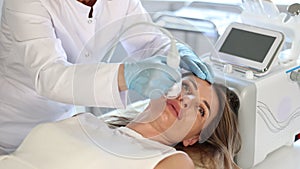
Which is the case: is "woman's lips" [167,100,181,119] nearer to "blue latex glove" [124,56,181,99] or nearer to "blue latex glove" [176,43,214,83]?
"blue latex glove" [176,43,214,83]

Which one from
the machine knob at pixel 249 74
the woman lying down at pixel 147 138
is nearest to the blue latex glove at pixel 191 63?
the woman lying down at pixel 147 138

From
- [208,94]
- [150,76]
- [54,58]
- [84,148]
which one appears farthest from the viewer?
[208,94]

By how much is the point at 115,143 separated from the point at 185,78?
0.93 ft

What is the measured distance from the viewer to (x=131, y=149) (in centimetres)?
142

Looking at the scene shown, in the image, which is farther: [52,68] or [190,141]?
[190,141]

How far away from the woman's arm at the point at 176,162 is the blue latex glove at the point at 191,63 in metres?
0.24

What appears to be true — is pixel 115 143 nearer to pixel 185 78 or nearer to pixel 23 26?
pixel 185 78

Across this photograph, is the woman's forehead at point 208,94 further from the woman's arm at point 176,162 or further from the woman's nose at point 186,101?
the woman's arm at point 176,162

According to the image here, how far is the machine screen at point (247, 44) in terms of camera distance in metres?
1.54

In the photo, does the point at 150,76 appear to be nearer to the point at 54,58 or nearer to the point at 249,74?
the point at 54,58

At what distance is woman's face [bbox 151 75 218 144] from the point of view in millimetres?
1473

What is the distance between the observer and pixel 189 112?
149 centimetres

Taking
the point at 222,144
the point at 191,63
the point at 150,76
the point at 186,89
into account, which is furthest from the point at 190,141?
the point at 150,76

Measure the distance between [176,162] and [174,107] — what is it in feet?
0.63
